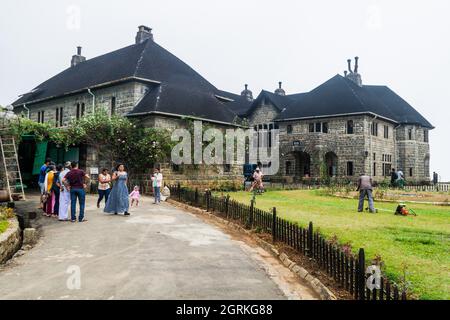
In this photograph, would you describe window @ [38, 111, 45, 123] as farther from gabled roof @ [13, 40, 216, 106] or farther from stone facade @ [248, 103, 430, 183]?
stone facade @ [248, 103, 430, 183]

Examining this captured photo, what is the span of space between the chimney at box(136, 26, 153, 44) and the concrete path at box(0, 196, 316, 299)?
24.4m

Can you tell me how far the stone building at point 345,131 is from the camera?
35.0m

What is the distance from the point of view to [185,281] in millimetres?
5953

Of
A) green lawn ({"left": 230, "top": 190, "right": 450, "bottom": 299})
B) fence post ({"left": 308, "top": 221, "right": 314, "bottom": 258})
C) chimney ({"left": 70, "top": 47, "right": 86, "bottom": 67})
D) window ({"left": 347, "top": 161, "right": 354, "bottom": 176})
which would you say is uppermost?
chimney ({"left": 70, "top": 47, "right": 86, "bottom": 67})

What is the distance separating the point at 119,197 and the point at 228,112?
1614 cm

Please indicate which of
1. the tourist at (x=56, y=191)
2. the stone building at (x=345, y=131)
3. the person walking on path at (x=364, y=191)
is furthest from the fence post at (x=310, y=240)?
the stone building at (x=345, y=131)

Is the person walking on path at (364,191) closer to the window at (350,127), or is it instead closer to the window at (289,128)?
the window at (350,127)

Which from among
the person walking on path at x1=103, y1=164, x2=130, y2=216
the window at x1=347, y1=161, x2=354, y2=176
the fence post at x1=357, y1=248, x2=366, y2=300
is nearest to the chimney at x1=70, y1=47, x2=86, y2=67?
the window at x1=347, y1=161, x2=354, y2=176

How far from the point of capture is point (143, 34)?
1264 inches

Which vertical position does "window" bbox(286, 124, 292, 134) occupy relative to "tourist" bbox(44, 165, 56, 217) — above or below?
above

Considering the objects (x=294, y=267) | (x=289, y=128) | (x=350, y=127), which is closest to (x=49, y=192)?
(x=294, y=267)

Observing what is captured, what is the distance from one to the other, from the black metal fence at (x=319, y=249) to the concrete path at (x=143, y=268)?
634 mm

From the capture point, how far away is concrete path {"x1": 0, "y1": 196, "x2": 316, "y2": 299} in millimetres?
Answer: 5496
